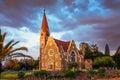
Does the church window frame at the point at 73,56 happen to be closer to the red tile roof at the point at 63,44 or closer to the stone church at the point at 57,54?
the stone church at the point at 57,54

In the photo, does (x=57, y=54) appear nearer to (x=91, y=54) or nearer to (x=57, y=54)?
(x=57, y=54)

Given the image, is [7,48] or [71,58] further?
[71,58]

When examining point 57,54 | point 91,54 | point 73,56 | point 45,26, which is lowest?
point 73,56

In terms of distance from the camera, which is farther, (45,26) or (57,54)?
(45,26)

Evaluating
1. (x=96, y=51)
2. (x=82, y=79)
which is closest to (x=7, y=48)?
(x=82, y=79)

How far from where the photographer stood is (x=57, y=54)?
255 feet

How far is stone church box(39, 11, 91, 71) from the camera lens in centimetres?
7731

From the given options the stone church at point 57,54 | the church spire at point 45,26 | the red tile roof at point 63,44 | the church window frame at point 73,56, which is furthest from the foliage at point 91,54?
the church spire at point 45,26

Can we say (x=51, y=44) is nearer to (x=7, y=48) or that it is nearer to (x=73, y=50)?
(x=73, y=50)

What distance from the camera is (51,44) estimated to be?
7962 cm

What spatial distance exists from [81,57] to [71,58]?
3976mm

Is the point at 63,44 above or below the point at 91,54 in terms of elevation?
above

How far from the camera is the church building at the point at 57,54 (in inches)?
3044

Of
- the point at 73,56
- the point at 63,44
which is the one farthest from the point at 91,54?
the point at 63,44
